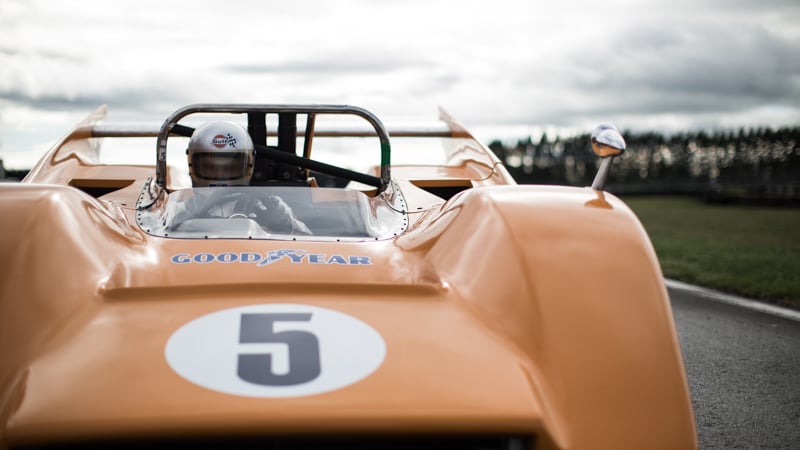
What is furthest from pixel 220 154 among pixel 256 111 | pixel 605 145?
pixel 605 145

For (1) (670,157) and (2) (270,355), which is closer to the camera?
(2) (270,355)

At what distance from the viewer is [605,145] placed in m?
3.01

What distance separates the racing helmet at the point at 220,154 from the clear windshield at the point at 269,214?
0.19 m

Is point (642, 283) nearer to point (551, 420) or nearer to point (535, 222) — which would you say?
point (535, 222)

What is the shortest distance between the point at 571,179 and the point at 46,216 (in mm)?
69950

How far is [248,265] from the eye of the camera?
2469mm

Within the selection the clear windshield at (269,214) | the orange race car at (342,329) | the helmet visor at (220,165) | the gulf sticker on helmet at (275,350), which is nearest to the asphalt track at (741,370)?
the orange race car at (342,329)

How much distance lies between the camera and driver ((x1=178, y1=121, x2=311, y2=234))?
316 centimetres

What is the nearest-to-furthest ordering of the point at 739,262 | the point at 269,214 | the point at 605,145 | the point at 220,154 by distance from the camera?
the point at 605,145, the point at 269,214, the point at 220,154, the point at 739,262

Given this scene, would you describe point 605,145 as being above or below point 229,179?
above

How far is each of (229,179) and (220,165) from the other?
75 mm

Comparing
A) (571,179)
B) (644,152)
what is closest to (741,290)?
(571,179)

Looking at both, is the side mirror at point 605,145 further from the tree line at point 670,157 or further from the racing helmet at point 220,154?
the tree line at point 670,157

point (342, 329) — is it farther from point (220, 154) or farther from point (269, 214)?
point (220, 154)
